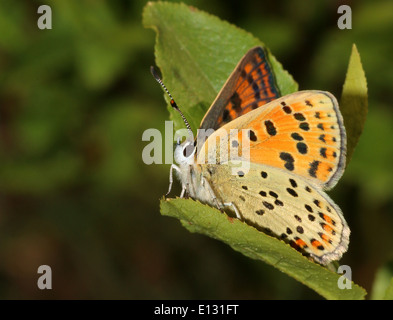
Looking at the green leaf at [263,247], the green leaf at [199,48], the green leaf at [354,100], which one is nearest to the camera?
the green leaf at [263,247]

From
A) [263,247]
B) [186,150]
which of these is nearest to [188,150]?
[186,150]

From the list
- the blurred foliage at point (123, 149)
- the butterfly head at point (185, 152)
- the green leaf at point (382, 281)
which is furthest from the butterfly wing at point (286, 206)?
the blurred foliage at point (123, 149)

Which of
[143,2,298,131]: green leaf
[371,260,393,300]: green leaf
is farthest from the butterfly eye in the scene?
[371,260,393,300]: green leaf

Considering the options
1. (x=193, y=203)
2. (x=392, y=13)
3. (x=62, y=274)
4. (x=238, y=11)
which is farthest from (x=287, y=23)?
(x=62, y=274)

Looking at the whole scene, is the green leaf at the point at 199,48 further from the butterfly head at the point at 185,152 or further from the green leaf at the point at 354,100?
the green leaf at the point at 354,100

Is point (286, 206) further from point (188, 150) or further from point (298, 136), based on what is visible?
point (188, 150)

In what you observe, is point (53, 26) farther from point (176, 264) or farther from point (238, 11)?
point (176, 264)

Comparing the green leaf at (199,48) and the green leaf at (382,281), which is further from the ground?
the green leaf at (199,48)
